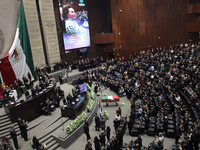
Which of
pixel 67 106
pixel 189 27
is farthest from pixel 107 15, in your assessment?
pixel 67 106

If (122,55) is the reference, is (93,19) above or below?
above

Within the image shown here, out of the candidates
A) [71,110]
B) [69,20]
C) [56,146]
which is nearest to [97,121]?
[71,110]

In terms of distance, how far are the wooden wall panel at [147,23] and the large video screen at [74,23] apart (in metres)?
5.05

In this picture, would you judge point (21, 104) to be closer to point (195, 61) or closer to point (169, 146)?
point (169, 146)

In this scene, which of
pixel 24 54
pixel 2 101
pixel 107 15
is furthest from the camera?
pixel 107 15

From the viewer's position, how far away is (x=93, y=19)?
3272 centimetres

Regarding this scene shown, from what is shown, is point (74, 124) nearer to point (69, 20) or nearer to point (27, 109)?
point (27, 109)

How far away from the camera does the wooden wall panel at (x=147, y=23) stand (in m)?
31.1

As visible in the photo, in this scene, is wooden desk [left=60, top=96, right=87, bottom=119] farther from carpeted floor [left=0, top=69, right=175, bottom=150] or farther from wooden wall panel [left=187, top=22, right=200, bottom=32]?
wooden wall panel [left=187, top=22, right=200, bottom=32]

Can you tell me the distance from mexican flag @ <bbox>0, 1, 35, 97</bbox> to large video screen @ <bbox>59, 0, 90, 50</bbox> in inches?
447

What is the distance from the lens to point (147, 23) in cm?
3212

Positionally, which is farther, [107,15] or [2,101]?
[107,15]

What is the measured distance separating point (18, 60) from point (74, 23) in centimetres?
1487

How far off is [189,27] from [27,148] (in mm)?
32328
